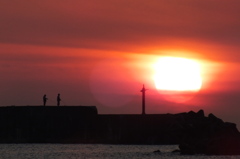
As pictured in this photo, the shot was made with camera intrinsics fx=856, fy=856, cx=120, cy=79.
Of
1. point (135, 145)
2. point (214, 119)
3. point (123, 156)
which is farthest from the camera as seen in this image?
point (135, 145)

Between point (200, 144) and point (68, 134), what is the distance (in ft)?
96.1

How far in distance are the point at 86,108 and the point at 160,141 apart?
9.11 meters

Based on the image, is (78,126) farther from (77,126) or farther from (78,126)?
(77,126)

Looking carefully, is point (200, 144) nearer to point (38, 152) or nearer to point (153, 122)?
point (38, 152)

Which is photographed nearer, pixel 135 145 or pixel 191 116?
pixel 191 116

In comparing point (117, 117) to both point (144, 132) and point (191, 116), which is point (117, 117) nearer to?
point (144, 132)

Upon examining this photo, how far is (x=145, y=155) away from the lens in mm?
69312

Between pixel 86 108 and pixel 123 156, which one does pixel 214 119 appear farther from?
pixel 86 108

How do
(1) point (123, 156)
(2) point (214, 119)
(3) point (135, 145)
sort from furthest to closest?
(3) point (135, 145)
(2) point (214, 119)
(1) point (123, 156)

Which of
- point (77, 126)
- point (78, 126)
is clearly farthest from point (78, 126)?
point (77, 126)

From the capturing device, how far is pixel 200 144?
2741 inches

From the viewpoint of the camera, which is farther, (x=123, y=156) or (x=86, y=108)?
(x=86, y=108)

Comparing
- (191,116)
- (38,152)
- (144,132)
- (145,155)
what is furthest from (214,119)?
(144,132)

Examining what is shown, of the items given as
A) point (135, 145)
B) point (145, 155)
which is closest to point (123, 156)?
point (145, 155)
